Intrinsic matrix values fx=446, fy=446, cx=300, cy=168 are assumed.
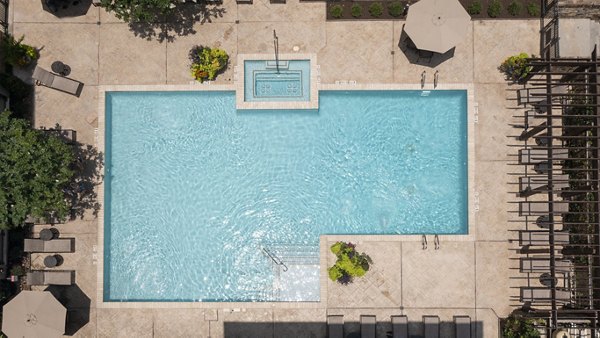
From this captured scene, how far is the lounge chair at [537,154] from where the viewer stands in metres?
18.9

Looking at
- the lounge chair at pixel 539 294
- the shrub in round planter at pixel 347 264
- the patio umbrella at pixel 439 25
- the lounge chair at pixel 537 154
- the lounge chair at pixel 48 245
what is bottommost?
the lounge chair at pixel 539 294

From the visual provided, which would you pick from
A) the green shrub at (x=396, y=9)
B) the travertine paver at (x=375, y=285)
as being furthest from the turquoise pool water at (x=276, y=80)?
the travertine paver at (x=375, y=285)

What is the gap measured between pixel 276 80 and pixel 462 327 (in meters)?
13.3

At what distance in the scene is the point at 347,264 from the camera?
18641mm

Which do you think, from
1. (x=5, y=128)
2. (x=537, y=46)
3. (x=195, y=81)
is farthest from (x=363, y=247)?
(x=5, y=128)

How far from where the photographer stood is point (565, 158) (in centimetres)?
1861

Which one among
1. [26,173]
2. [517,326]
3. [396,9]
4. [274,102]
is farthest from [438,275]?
[26,173]

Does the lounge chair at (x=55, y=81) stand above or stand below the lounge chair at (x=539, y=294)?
above

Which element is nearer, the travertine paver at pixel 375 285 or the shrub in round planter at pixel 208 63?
the shrub in round planter at pixel 208 63

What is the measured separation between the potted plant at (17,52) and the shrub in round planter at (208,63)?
7.17 m

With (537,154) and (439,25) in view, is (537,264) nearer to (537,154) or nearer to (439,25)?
(537,154)

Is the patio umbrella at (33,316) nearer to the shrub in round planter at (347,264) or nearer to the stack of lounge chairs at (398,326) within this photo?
the stack of lounge chairs at (398,326)

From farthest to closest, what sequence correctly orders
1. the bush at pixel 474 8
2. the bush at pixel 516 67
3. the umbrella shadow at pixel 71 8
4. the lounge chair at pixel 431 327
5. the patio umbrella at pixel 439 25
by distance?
the umbrella shadow at pixel 71 8 → the bush at pixel 474 8 → the bush at pixel 516 67 → the lounge chair at pixel 431 327 → the patio umbrella at pixel 439 25

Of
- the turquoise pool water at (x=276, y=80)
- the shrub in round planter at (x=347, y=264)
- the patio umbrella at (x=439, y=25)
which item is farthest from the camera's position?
the turquoise pool water at (x=276, y=80)
